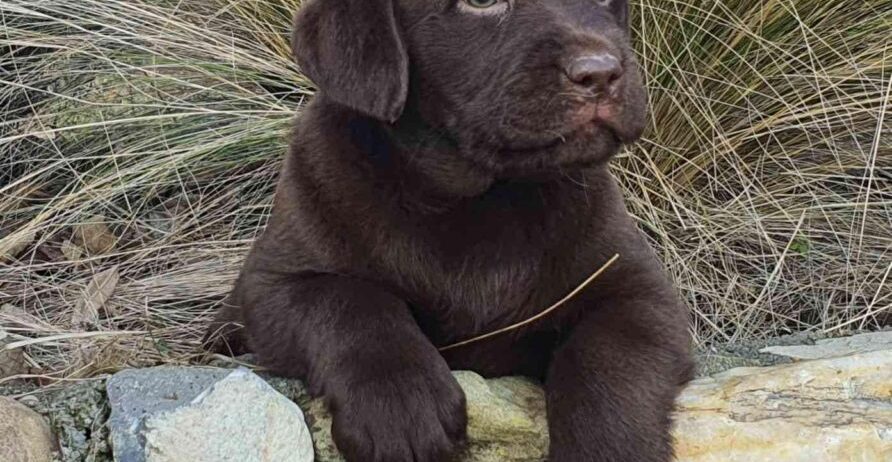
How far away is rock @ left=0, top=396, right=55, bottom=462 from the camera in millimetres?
2307

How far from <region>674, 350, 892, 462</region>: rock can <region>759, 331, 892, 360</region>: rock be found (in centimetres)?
A: 19

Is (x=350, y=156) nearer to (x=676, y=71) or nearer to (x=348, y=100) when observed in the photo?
(x=348, y=100)

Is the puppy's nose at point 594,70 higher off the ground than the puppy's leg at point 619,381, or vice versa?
the puppy's nose at point 594,70

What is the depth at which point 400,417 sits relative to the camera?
88.0 inches

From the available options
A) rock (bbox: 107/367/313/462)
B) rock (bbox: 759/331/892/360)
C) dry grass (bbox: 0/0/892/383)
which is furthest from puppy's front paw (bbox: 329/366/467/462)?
dry grass (bbox: 0/0/892/383)

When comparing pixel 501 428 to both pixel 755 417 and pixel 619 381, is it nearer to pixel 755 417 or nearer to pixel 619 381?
pixel 619 381

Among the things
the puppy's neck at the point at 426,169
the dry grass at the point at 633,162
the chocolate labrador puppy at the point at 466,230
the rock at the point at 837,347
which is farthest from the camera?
the dry grass at the point at 633,162

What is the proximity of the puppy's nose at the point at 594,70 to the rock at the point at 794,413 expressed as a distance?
654 millimetres

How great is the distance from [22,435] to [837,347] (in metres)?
1.86

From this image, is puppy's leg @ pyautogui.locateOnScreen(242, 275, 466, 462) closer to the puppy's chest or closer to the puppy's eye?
the puppy's chest

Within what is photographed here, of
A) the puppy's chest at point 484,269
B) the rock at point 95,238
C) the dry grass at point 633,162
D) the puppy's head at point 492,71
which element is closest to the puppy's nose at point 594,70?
the puppy's head at point 492,71

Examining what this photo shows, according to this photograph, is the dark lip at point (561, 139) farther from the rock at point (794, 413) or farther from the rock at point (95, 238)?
the rock at point (95, 238)

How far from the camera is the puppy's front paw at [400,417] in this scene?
7.32ft

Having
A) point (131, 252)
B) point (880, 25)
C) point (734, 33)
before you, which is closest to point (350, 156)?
point (131, 252)
